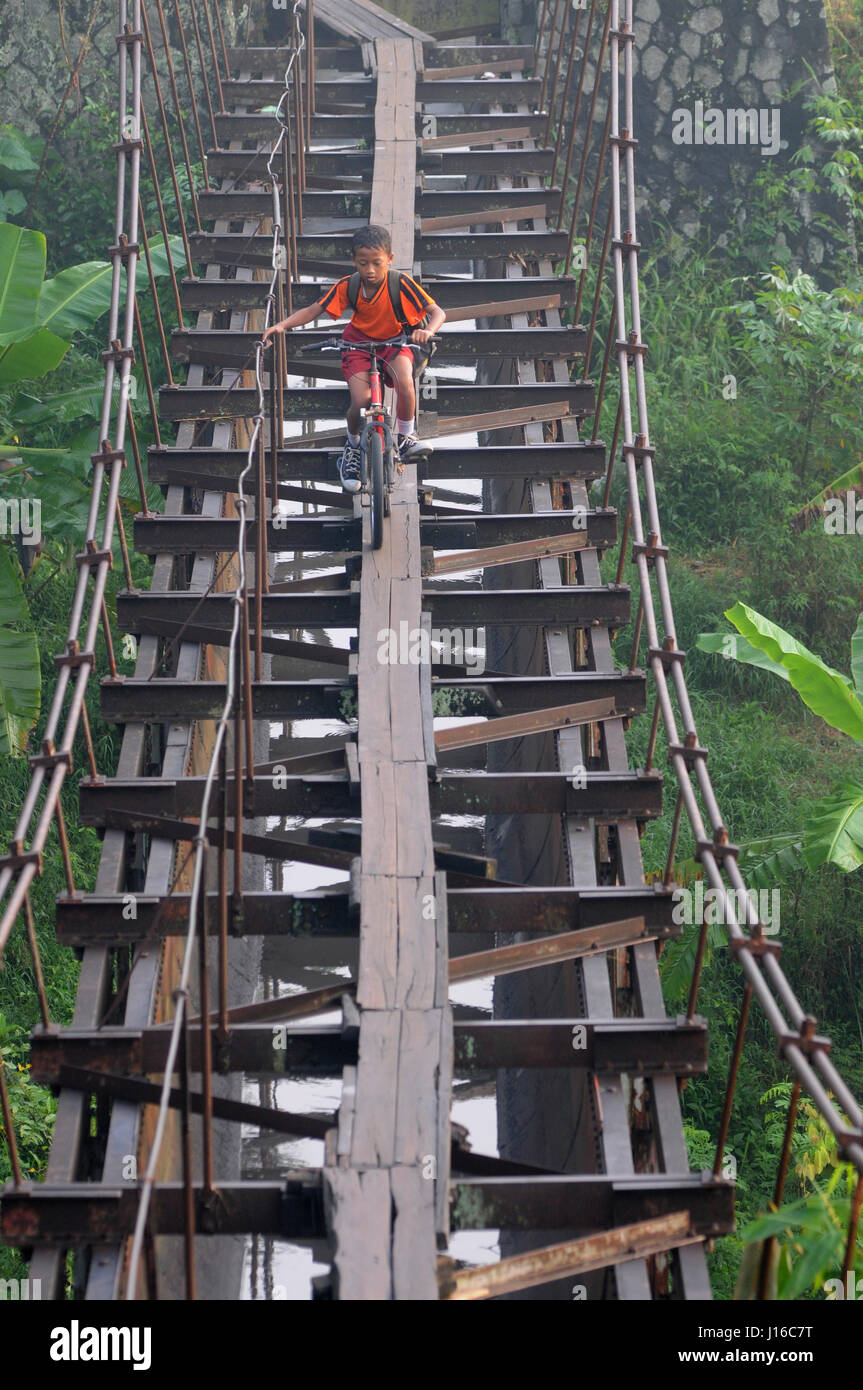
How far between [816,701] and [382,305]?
9.13 feet

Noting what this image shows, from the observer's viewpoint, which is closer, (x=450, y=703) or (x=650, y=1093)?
(x=650, y=1093)

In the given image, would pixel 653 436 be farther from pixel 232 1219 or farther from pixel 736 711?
pixel 232 1219

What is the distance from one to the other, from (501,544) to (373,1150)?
3.89 meters

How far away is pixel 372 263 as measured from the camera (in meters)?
6.87

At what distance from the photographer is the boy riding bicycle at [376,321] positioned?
6.91 m

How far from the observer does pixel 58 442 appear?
10953mm

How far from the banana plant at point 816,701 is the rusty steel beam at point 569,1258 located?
9.01 feet

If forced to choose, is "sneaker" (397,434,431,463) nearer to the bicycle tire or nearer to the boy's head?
the bicycle tire

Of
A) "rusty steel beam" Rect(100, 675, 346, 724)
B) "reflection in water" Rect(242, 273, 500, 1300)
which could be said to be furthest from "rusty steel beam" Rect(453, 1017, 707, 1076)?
"reflection in water" Rect(242, 273, 500, 1300)

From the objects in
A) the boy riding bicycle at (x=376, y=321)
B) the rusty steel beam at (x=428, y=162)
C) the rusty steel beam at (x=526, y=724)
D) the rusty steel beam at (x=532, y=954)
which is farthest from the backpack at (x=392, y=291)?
the rusty steel beam at (x=428, y=162)

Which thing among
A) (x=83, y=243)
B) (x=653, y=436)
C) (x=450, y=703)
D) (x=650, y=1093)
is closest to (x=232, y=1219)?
(x=650, y=1093)

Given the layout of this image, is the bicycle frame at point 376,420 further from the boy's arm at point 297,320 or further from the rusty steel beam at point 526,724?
the rusty steel beam at point 526,724

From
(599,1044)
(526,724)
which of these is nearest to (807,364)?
(526,724)

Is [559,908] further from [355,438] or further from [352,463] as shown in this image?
[355,438]
